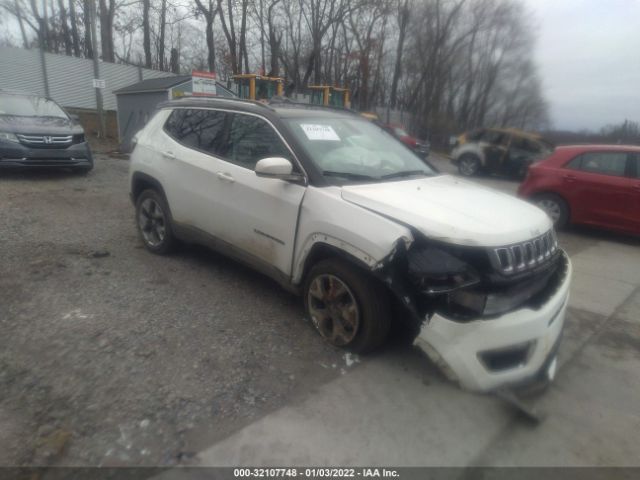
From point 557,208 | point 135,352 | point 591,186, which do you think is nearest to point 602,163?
point 591,186

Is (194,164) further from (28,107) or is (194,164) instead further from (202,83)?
(202,83)

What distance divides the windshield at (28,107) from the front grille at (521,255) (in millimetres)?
9068

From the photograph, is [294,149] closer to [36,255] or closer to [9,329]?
[9,329]

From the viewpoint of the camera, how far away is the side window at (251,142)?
3.36 meters

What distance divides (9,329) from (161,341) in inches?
43.2

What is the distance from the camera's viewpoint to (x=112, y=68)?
20.2 m

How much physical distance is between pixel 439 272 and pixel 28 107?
9316 millimetres

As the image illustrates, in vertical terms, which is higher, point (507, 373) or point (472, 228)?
point (472, 228)

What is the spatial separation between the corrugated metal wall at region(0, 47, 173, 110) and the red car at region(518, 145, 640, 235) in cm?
1864

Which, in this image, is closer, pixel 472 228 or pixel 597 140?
pixel 472 228

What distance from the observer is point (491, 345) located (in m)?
2.37

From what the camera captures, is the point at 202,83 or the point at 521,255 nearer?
the point at 521,255

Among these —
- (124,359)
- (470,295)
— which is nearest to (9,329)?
(124,359)

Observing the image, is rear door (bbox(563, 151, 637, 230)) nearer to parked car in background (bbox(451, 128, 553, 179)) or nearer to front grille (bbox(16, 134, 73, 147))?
parked car in background (bbox(451, 128, 553, 179))
